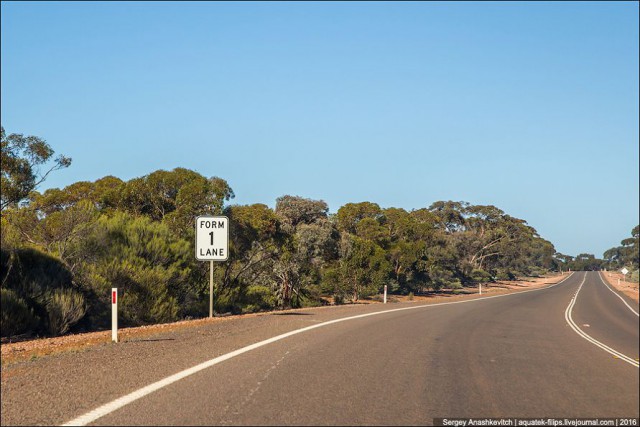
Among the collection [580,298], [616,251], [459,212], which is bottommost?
[580,298]

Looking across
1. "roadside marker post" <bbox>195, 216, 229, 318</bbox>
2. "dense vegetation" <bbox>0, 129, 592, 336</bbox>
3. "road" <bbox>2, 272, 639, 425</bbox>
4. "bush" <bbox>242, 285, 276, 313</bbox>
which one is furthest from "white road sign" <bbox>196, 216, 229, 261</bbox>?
"bush" <bbox>242, 285, 276, 313</bbox>

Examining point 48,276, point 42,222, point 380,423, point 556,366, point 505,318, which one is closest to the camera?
point 380,423

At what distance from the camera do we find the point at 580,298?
28.9 m

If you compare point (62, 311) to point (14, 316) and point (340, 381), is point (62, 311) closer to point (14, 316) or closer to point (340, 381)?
point (14, 316)

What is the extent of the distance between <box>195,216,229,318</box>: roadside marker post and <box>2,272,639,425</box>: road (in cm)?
474

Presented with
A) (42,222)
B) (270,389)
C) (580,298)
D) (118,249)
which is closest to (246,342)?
(270,389)

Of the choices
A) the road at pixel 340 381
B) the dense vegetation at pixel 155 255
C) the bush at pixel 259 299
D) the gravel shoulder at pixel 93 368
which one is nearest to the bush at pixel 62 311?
the dense vegetation at pixel 155 255

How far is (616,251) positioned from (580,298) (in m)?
18.3

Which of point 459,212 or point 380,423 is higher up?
point 459,212

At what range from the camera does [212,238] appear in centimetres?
1766

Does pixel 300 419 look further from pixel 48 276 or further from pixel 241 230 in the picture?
pixel 241 230

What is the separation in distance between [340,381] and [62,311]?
11.6 m

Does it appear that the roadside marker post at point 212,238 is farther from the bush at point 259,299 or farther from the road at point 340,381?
the bush at point 259,299

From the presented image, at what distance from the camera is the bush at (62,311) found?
16.5 metres
